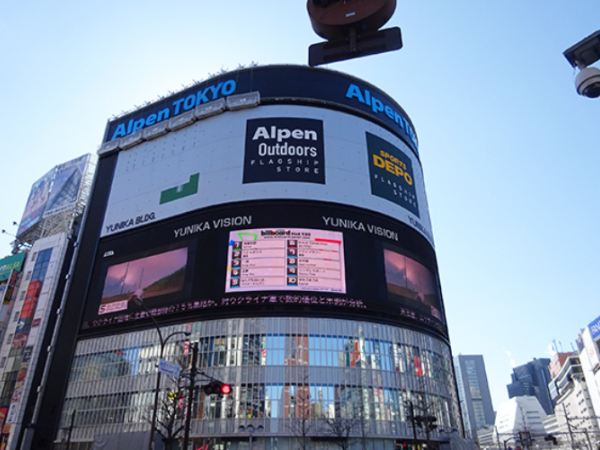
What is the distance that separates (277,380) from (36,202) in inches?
2473

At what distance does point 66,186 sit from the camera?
7850 centimetres

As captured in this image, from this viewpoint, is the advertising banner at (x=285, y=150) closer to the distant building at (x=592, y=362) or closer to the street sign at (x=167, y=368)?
the street sign at (x=167, y=368)

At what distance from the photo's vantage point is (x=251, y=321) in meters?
48.9

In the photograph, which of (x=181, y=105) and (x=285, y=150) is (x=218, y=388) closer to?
(x=285, y=150)

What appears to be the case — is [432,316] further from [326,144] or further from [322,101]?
[322,101]

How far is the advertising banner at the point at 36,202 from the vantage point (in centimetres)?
7962

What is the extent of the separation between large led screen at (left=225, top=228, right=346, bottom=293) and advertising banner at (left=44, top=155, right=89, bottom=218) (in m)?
39.6

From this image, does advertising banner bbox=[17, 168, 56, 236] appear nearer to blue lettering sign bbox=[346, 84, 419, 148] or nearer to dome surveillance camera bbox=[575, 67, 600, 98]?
blue lettering sign bbox=[346, 84, 419, 148]

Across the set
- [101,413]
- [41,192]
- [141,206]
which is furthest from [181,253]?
[41,192]

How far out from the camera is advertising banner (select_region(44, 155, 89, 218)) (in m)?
76.6

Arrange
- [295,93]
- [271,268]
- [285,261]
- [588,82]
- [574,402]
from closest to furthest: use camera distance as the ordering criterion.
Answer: [588,82] < [271,268] < [285,261] < [295,93] < [574,402]

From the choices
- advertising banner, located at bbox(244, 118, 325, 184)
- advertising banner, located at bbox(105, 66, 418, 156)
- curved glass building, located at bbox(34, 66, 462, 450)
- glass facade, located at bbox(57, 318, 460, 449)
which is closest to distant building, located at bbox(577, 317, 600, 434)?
curved glass building, located at bbox(34, 66, 462, 450)

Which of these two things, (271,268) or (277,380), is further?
(271,268)

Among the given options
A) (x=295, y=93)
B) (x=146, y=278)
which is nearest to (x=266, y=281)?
(x=146, y=278)
